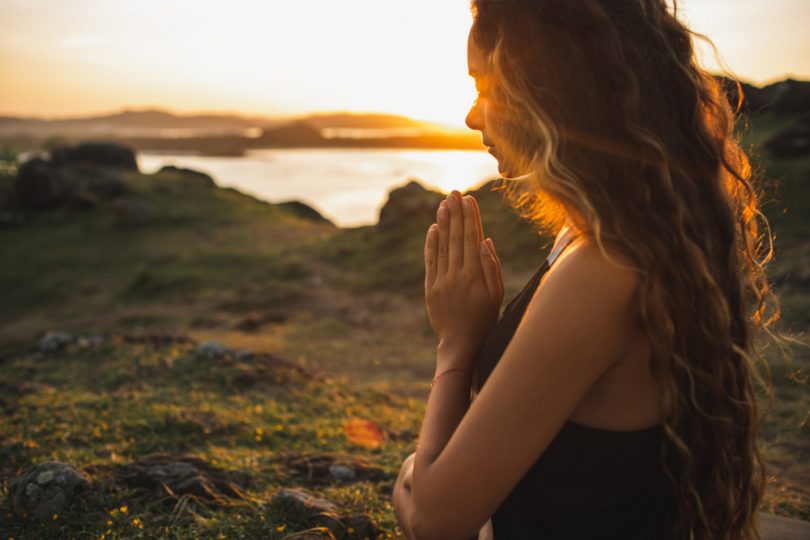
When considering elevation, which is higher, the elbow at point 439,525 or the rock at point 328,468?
the elbow at point 439,525

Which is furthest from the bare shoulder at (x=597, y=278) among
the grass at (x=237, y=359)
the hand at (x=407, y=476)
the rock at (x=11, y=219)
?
the rock at (x=11, y=219)

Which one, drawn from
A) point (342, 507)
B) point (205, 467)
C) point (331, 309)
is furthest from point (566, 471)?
point (331, 309)

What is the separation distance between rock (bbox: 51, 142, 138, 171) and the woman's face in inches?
1338

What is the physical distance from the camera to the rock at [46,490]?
2988 millimetres

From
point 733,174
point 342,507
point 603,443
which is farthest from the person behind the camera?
point 342,507

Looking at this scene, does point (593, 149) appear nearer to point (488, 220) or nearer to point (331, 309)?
point (331, 309)

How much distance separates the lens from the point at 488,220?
15.8 m

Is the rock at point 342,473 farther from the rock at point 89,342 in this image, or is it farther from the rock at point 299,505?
the rock at point 89,342

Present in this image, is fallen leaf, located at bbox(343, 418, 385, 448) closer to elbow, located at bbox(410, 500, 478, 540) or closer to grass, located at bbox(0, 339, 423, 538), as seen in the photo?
grass, located at bbox(0, 339, 423, 538)

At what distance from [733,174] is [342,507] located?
2557 millimetres

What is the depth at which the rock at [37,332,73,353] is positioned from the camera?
299 inches

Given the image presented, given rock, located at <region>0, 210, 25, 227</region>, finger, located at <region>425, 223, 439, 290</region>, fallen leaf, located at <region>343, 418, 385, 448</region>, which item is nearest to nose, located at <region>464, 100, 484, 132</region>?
finger, located at <region>425, 223, 439, 290</region>

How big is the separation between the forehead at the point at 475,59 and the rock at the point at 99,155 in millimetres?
33969

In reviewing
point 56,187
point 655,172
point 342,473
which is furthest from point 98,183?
point 655,172
